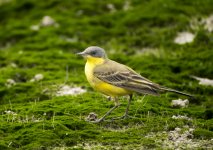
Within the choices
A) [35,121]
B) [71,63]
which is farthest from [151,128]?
[71,63]

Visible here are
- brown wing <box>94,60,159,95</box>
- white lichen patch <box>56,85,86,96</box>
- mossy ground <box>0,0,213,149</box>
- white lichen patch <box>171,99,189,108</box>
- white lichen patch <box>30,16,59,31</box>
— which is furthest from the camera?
white lichen patch <box>30,16,59,31</box>

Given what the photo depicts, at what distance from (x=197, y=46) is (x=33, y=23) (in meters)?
6.95

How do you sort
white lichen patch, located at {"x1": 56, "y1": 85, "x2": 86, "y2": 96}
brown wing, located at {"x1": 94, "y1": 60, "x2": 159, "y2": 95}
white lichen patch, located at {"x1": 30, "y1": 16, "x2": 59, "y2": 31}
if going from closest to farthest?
brown wing, located at {"x1": 94, "y1": 60, "x2": 159, "y2": 95}
white lichen patch, located at {"x1": 56, "y1": 85, "x2": 86, "y2": 96}
white lichen patch, located at {"x1": 30, "y1": 16, "x2": 59, "y2": 31}

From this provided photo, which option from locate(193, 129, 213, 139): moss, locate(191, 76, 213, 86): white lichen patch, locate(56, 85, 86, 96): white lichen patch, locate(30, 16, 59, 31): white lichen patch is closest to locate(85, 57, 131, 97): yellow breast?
locate(193, 129, 213, 139): moss

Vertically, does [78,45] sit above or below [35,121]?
above

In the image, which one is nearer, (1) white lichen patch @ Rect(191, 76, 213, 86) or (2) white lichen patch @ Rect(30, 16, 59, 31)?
(1) white lichen patch @ Rect(191, 76, 213, 86)

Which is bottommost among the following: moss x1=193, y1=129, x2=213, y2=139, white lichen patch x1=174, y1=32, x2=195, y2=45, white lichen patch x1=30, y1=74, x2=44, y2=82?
moss x1=193, y1=129, x2=213, y2=139

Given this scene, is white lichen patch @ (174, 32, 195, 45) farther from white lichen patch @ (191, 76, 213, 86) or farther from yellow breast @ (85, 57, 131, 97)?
yellow breast @ (85, 57, 131, 97)

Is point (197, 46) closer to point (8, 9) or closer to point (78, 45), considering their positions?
point (78, 45)

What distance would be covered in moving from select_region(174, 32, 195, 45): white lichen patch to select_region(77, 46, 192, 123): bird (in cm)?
771

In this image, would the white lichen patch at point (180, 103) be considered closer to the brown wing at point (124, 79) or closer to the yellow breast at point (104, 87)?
the brown wing at point (124, 79)

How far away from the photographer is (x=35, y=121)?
12117 mm

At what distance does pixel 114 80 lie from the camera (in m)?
12.3

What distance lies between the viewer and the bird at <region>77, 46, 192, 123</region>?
12047 millimetres
